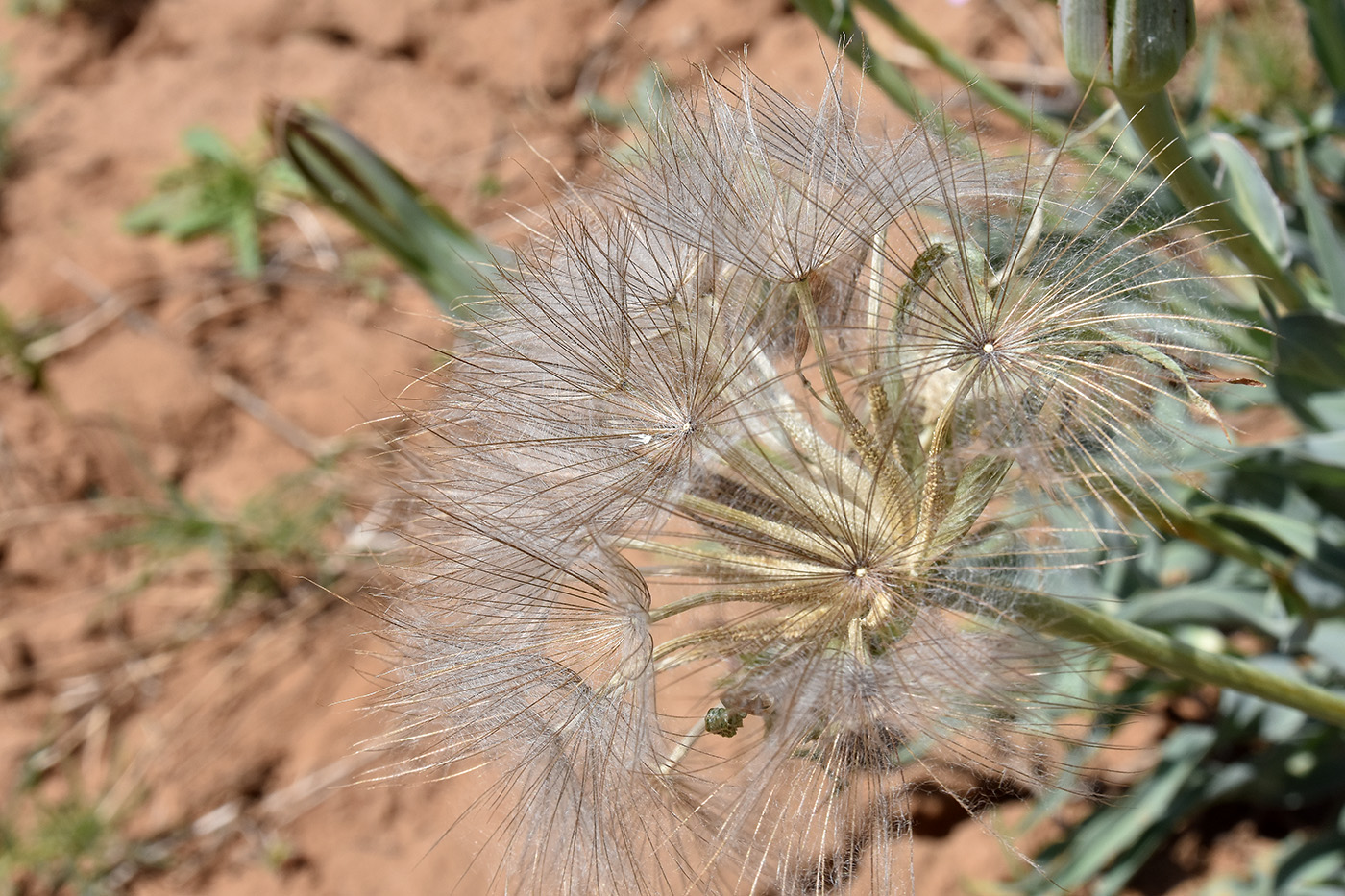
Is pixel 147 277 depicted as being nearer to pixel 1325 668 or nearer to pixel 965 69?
pixel 965 69

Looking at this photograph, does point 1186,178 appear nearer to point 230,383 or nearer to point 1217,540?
point 1217,540

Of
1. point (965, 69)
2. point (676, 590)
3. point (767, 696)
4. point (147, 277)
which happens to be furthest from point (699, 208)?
point (147, 277)

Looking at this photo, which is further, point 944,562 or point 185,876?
point 185,876

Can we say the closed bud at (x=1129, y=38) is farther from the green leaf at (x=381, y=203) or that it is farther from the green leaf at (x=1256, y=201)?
the green leaf at (x=381, y=203)

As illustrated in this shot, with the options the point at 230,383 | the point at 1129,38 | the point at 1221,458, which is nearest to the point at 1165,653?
the point at 1221,458

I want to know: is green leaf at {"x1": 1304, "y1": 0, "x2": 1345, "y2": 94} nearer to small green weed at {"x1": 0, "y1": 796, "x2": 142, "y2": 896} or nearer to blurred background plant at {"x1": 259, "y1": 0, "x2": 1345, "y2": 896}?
blurred background plant at {"x1": 259, "y1": 0, "x2": 1345, "y2": 896}
